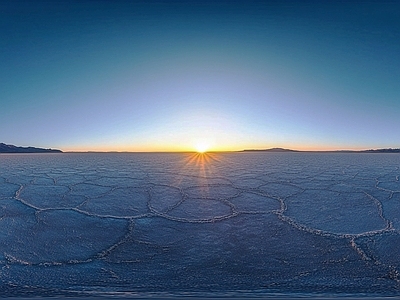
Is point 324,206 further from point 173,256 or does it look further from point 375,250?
point 173,256

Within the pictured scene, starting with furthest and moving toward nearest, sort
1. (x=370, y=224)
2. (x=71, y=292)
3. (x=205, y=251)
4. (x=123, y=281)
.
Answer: (x=370, y=224) < (x=205, y=251) < (x=123, y=281) < (x=71, y=292)

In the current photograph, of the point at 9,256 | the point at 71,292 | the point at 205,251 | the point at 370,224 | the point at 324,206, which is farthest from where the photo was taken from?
the point at 324,206

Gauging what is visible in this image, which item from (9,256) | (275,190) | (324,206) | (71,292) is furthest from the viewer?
(275,190)

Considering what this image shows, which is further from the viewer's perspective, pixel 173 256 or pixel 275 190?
pixel 275 190

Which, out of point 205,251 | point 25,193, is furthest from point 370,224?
point 25,193

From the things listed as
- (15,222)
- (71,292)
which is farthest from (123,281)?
(15,222)

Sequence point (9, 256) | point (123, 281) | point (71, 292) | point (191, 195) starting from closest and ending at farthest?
point (71, 292) < point (123, 281) < point (9, 256) < point (191, 195)

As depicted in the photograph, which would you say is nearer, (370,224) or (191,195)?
(370,224)

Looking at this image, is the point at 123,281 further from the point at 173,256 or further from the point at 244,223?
the point at 244,223
